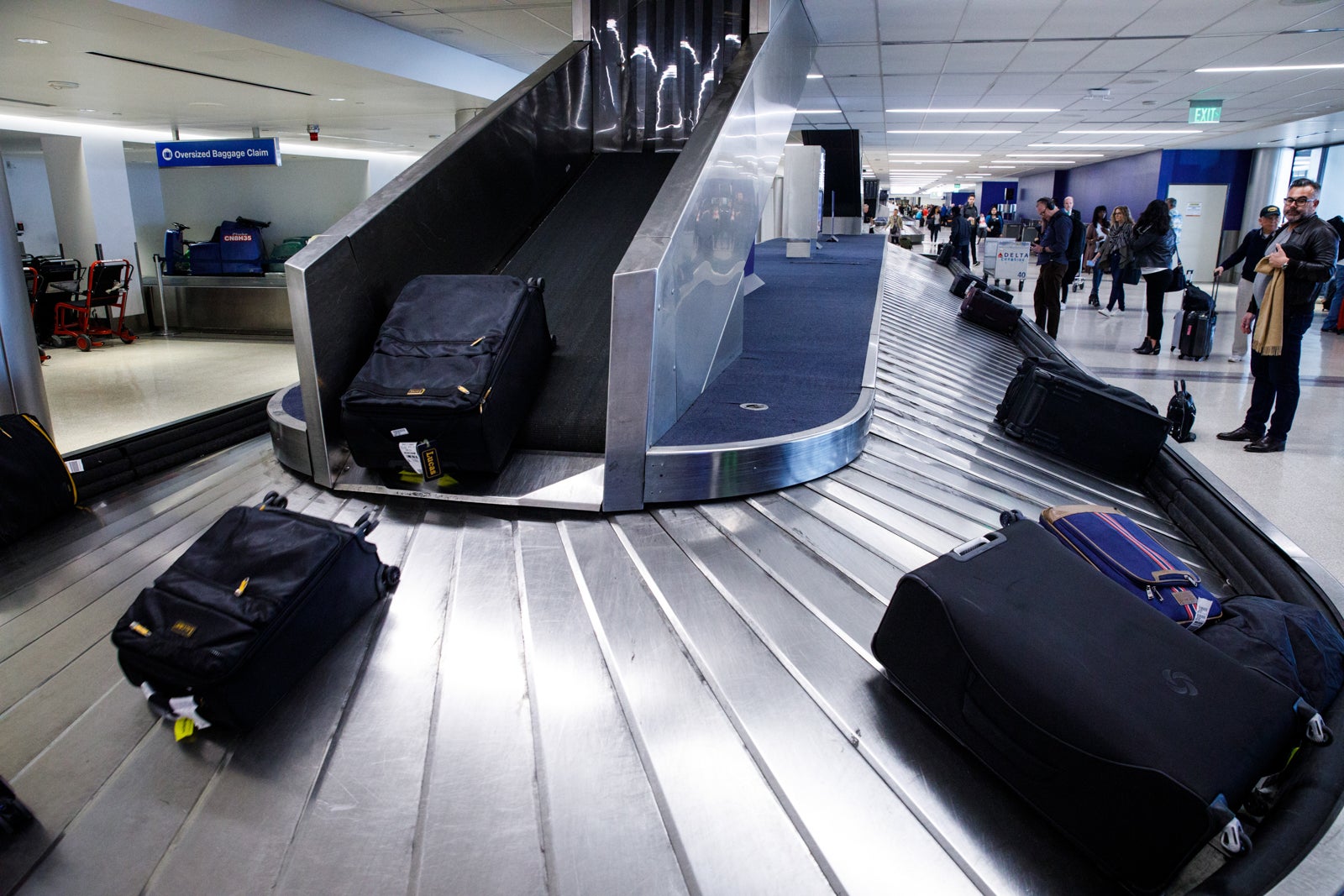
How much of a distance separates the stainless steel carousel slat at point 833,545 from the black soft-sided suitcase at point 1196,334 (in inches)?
296

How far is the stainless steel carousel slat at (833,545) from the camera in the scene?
7.56 feet

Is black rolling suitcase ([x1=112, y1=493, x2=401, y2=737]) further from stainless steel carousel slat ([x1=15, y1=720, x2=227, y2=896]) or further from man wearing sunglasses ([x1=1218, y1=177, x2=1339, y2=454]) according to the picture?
man wearing sunglasses ([x1=1218, y1=177, x2=1339, y2=454])

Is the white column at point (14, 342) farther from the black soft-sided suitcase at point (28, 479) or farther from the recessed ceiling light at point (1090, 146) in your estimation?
the recessed ceiling light at point (1090, 146)

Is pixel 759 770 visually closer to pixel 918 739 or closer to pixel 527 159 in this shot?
pixel 918 739

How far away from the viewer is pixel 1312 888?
1229 millimetres

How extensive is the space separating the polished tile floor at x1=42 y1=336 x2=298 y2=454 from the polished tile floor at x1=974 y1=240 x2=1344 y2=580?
6168mm

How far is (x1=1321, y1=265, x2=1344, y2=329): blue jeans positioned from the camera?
10.2 m

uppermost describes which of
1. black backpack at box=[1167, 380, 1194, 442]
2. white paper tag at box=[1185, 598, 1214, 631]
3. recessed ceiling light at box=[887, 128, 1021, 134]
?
recessed ceiling light at box=[887, 128, 1021, 134]

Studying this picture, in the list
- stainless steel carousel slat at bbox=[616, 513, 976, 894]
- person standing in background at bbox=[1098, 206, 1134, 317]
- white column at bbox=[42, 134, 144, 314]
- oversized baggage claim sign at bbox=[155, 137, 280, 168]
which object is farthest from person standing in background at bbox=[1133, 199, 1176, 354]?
white column at bbox=[42, 134, 144, 314]

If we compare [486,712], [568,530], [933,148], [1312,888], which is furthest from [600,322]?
[933,148]

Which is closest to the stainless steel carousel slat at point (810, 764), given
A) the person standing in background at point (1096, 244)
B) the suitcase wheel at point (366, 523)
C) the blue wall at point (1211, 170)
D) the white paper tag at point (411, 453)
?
the suitcase wheel at point (366, 523)

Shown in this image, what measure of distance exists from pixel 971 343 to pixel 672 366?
206 inches

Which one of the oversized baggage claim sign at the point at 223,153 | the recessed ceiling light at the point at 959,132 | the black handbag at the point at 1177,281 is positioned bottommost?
the black handbag at the point at 1177,281

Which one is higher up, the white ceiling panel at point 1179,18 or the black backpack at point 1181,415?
the white ceiling panel at point 1179,18
